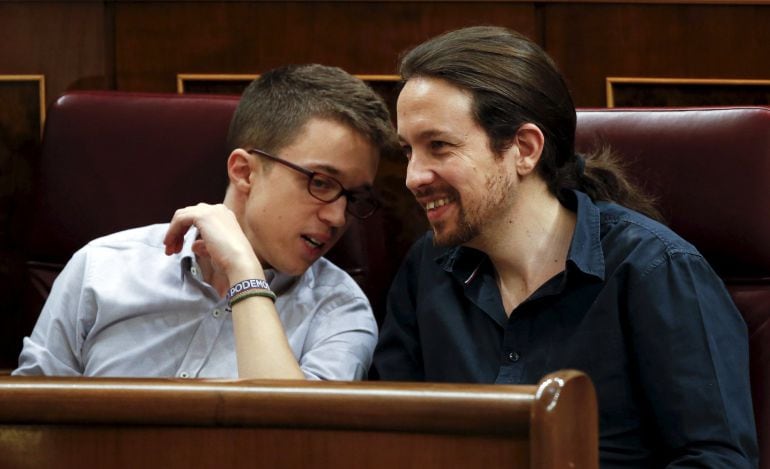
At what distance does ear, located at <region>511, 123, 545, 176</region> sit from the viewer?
52.9 inches

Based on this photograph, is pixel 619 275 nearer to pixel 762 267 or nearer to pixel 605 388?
pixel 605 388

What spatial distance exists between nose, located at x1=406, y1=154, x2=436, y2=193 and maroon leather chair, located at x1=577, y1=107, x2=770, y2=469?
34cm

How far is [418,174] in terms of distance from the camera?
1334 millimetres

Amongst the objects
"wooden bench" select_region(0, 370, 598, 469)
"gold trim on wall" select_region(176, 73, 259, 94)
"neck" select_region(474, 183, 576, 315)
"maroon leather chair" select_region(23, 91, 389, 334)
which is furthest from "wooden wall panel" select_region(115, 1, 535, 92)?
"wooden bench" select_region(0, 370, 598, 469)

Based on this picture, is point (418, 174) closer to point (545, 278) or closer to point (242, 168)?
point (545, 278)

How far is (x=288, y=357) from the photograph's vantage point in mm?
1332

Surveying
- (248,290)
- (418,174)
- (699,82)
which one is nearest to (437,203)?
(418,174)

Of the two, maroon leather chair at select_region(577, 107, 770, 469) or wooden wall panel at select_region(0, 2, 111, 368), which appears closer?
maroon leather chair at select_region(577, 107, 770, 469)

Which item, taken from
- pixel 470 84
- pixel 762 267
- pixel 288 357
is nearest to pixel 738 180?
pixel 762 267

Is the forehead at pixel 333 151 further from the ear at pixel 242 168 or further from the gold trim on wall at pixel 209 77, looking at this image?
the gold trim on wall at pixel 209 77

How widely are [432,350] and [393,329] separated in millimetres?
90

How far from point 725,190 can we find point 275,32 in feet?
3.01

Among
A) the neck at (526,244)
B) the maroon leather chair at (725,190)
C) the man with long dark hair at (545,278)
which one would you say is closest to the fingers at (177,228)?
the man with long dark hair at (545,278)

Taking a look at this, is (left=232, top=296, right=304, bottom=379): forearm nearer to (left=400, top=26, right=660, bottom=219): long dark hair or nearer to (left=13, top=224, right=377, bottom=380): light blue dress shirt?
(left=13, top=224, right=377, bottom=380): light blue dress shirt
